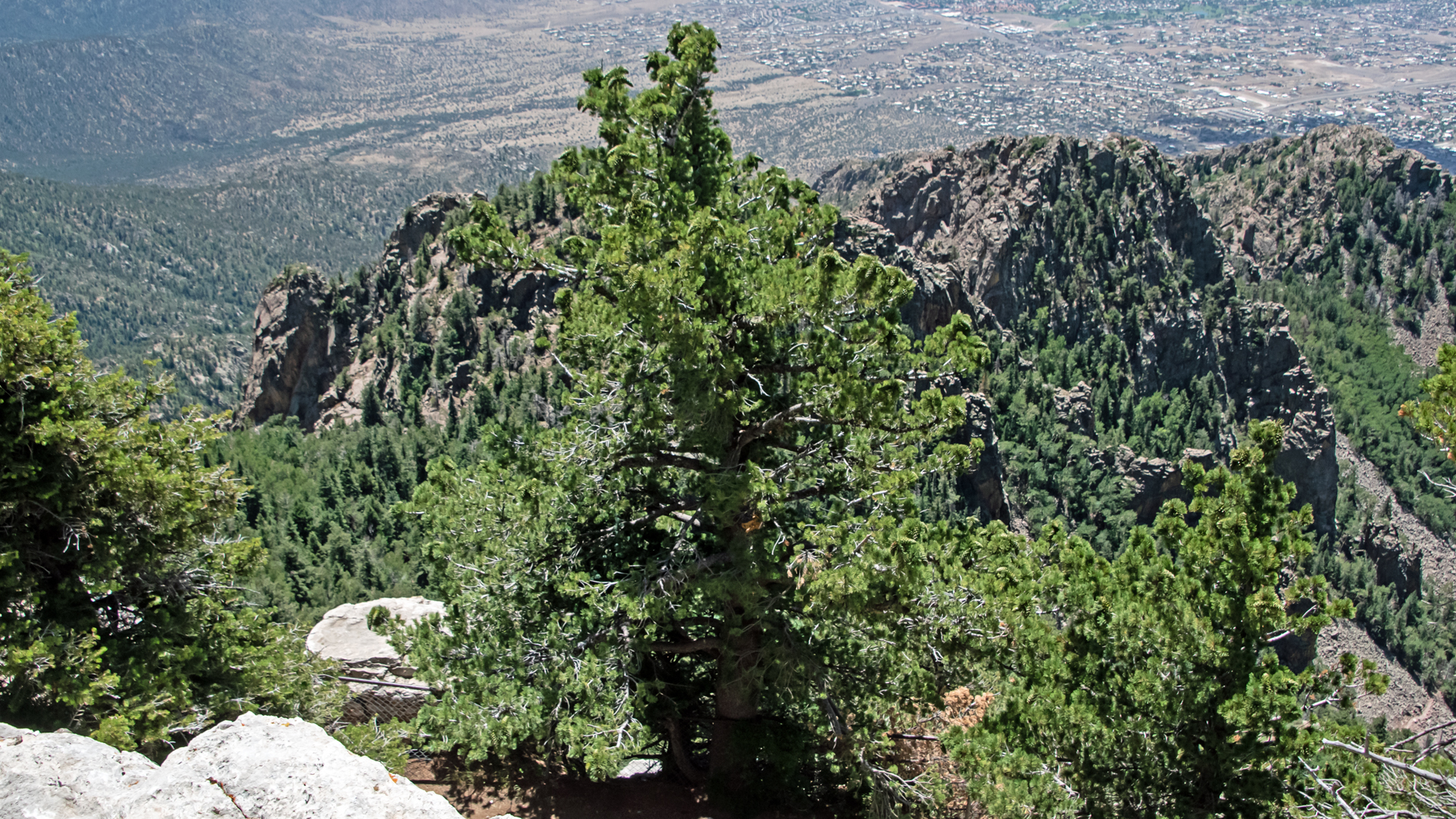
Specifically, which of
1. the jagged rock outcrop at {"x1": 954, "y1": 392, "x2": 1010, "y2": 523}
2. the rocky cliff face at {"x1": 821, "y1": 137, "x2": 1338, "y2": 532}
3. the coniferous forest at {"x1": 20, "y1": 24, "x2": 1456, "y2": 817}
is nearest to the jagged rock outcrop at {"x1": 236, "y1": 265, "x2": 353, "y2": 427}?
the rocky cliff face at {"x1": 821, "y1": 137, "x2": 1338, "y2": 532}

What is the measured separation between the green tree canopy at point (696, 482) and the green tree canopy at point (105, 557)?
2872 millimetres

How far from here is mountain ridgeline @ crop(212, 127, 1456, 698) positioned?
178 feet

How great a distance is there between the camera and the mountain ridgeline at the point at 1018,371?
54344mm

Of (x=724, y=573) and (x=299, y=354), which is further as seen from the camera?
(x=299, y=354)

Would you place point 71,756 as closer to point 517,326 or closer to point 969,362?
point 969,362

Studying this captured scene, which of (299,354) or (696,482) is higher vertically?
(696,482)

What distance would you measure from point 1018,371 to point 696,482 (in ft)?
212

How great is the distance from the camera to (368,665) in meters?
20.2

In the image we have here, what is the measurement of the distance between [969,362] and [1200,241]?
9212 centimetres

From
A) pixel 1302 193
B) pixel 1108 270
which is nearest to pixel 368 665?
pixel 1108 270

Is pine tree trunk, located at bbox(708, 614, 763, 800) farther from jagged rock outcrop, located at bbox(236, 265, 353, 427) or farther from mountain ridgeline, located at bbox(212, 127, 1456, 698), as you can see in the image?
jagged rock outcrop, located at bbox(236, 265, 353, 427)

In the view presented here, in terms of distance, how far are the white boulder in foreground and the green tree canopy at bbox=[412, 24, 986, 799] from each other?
3.71 meters

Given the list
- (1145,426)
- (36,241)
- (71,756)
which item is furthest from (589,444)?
(36,241)

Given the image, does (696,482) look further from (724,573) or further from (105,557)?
(105,557)
